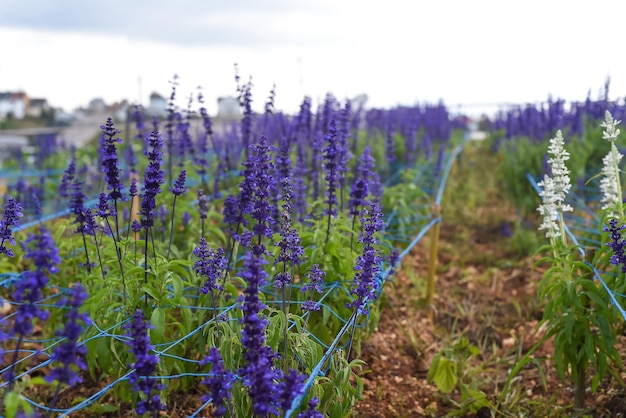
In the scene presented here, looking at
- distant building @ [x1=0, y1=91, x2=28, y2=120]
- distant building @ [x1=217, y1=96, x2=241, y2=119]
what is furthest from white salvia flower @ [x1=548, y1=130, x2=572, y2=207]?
distant building @ [x1=0, y1=91, x2=28, y2=120]

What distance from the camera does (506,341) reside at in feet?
17.7

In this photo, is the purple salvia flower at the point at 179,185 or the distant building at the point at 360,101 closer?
the purple salvia flower at the point at 179,185

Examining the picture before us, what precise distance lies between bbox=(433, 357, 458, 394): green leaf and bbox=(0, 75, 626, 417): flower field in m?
0.01

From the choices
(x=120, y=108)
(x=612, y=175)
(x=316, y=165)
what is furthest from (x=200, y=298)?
(x=120, y=108)

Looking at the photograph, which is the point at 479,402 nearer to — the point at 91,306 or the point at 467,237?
the point at 91,306

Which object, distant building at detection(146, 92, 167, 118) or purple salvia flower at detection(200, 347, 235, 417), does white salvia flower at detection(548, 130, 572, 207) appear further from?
distant building at detection(146, 92, 167, 118)

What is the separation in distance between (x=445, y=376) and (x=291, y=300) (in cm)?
130

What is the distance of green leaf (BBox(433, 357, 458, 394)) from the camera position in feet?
13.7

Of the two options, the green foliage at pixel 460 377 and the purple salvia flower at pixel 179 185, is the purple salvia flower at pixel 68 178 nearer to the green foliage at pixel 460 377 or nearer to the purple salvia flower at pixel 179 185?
the purple salvia flower at pixel 179 185

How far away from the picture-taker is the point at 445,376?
4203mm

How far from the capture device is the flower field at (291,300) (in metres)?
2.47

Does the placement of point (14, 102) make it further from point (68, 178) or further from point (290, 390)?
point (290, 390)

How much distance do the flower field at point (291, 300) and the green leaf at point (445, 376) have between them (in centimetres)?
1

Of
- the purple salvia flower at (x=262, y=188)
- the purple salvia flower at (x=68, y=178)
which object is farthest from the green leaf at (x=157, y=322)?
the purple salvia flower at (x=68, y=178)
